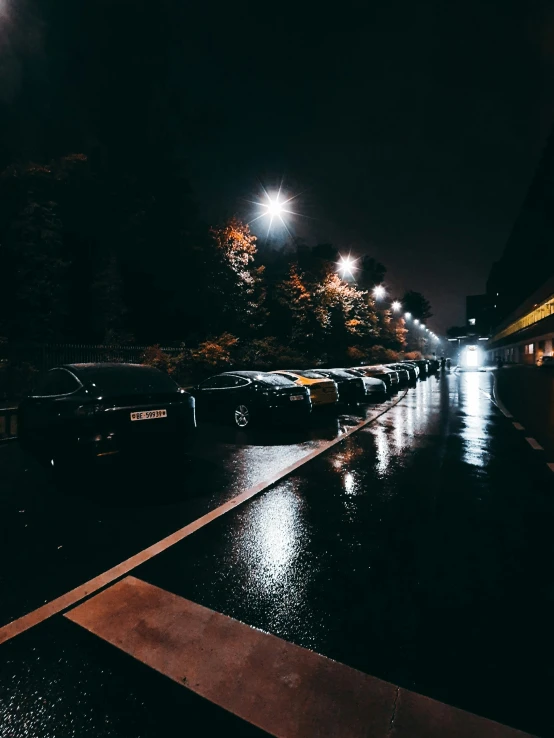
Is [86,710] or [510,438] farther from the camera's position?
[510,438]

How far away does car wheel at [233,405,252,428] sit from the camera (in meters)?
10.0

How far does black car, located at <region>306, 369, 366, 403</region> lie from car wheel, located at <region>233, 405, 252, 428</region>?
480cm

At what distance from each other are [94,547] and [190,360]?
17530 millimetres

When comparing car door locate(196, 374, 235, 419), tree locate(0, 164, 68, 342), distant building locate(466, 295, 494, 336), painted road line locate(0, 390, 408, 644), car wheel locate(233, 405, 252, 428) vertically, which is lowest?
painted road line locate(0, 390, 408, 644)

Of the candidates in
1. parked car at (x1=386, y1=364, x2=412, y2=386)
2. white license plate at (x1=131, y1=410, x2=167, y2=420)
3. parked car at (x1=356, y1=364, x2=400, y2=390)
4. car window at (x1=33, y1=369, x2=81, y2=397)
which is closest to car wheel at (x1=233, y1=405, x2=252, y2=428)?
white license plate at (x1=131, y1=410, x2=167, y2=420)

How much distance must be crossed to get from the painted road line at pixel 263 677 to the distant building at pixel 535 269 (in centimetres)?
5461

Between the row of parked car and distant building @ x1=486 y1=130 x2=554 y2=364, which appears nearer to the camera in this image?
the row of parked car

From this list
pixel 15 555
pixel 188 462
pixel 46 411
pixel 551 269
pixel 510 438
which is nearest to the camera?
pixel 15 555

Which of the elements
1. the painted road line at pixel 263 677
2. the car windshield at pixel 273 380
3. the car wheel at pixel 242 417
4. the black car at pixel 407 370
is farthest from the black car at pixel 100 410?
the black car at pixel 407 370

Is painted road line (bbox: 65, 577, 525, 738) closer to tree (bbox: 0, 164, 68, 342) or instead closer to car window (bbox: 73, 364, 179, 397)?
car window (bbox: 73, 364, 179, 397)

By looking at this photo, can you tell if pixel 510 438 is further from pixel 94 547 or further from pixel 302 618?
pixel 94 547

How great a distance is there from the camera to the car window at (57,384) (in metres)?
5.92

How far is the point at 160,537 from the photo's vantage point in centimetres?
404

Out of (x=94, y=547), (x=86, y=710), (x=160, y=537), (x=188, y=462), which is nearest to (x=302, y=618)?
(x=86, y=710)
